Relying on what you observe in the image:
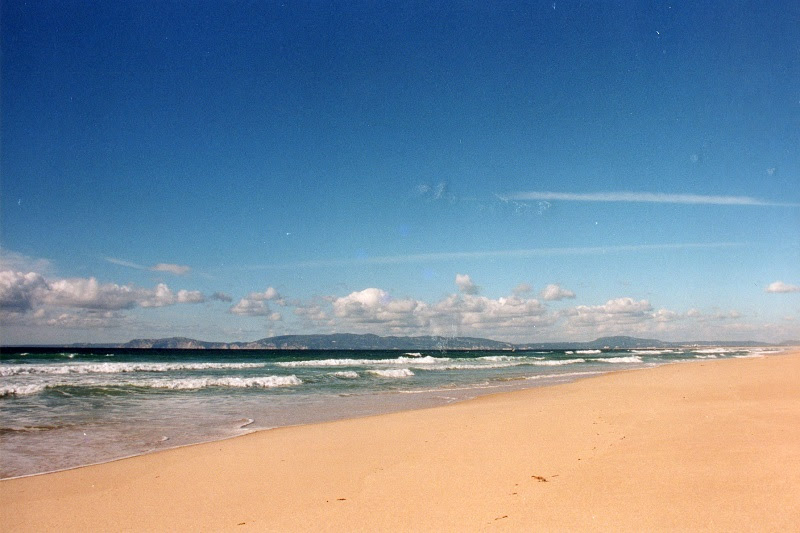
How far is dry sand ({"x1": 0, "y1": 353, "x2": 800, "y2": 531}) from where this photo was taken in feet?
12.6

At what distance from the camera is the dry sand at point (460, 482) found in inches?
151

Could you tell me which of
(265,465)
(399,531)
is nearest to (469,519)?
(399,531)

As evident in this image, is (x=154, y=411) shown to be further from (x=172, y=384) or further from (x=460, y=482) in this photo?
(x=460, y=482)

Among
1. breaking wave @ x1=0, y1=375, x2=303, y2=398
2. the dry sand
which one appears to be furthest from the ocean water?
the dry sand

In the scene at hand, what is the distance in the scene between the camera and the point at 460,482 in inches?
193

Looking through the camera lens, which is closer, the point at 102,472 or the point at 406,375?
the point at 102,472

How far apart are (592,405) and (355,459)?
6587 mm

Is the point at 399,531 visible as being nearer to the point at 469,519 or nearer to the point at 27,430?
the point at 469,519

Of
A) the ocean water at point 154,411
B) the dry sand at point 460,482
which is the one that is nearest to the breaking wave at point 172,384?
the ocean water at point 154,411

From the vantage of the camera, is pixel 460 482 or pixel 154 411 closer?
pixel 460 482

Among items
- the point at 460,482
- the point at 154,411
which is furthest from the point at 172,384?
the point at 460,482

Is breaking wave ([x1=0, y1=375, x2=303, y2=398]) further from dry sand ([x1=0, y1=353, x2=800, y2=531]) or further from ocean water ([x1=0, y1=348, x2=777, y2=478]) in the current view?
dry sand ([x1=0, y1=353, x2=800, y2=531])

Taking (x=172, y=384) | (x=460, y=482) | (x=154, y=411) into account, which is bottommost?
(x=172, y=384)

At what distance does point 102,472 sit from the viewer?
622 cm
